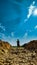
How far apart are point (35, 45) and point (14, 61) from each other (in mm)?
6454

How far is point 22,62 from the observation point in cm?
1173

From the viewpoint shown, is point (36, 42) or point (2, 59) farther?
point (36, 42)

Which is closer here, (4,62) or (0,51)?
(4,62)

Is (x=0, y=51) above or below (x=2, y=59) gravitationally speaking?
above

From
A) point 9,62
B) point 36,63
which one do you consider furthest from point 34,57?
point 9,62

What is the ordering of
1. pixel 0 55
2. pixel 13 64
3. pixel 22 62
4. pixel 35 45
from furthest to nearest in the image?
pixel 35 45 → pixel 0 55 → pixel 22 62 → pixel 13 64

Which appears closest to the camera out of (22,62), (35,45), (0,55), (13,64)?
Result: (13,64)

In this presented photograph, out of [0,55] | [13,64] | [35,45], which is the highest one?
[35,45]

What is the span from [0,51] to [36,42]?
5.82 m

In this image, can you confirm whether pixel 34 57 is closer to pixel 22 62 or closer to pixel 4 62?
pixel 22 62

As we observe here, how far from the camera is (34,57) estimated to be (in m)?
13.3

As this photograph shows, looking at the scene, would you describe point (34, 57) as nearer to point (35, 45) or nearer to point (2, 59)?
point (2, 59)

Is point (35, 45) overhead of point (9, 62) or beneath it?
overhead

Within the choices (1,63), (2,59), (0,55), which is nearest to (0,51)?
(0,55)
